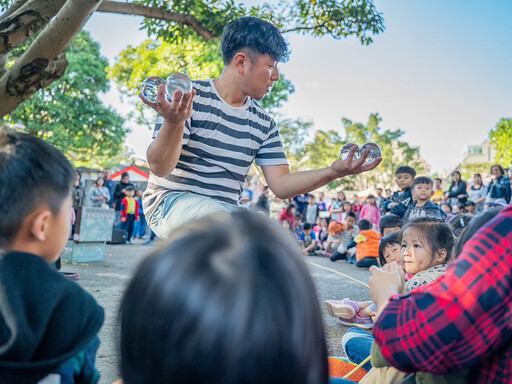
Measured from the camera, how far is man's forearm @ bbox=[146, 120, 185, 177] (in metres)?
2.06

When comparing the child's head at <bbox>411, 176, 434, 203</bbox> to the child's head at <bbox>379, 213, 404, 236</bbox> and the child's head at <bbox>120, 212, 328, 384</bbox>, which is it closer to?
the child's head at <bbox>379, 213, 404, 236</bbox>

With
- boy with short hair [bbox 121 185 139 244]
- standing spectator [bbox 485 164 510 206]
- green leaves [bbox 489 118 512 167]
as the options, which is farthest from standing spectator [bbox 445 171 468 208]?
green leaves [bbox 489 118 512 167]

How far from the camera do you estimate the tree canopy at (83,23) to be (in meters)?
3.35

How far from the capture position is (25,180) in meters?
1.23

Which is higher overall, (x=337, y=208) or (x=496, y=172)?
(x=496, y=172)

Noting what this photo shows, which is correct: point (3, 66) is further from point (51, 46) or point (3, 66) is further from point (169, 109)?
point (169, 109)

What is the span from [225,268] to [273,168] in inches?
85.5

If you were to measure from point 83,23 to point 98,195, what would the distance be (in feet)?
25.8

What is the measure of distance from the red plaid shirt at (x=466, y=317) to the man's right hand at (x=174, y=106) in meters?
1.24

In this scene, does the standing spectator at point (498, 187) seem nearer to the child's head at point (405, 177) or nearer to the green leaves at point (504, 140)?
the child's head at point (405, 177)

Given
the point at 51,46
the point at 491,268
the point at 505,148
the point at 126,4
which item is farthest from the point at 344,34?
the point at 505,148

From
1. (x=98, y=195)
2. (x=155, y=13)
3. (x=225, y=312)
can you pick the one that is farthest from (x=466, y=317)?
(x=98, y=195)

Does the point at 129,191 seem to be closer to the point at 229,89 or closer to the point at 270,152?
the point at 270,152

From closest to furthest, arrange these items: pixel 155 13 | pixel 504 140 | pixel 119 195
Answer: pixel 155 13
pixel 119 195
pixel 504 140
